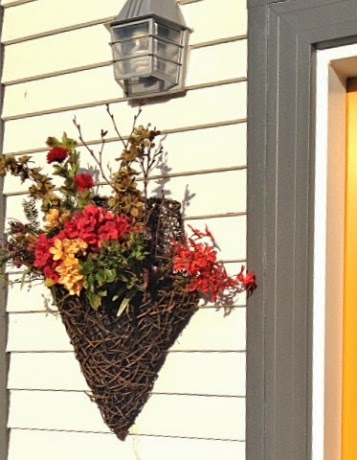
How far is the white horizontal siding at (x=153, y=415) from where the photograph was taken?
9.60ft

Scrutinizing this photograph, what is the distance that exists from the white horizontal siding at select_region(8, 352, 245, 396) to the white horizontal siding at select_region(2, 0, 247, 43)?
3.25ft

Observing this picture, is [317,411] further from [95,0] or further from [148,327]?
[95,0]

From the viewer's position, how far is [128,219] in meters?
2.89

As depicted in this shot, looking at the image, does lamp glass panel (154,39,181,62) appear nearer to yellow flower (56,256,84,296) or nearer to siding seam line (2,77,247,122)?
siding seam line (2,77,247,122)

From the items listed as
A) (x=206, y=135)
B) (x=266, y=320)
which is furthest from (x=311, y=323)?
(x=206, y=135)

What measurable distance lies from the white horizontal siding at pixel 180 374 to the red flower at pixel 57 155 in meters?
0.69

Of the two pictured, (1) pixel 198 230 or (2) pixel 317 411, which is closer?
(2) pixel 317 411

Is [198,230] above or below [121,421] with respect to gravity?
above

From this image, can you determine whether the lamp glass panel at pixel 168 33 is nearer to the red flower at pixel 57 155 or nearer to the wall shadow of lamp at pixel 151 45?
the wall shadow of lamp at pixel 151 45

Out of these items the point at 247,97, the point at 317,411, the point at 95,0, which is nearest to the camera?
the point at 317,411

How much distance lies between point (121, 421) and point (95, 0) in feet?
4.62

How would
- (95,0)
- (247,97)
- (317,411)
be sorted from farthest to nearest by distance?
(95,0) < (247,97) < (317,411)

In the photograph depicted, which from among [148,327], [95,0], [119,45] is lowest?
[148,327]

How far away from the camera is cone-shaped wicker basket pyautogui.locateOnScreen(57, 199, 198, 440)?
9.51 ft
